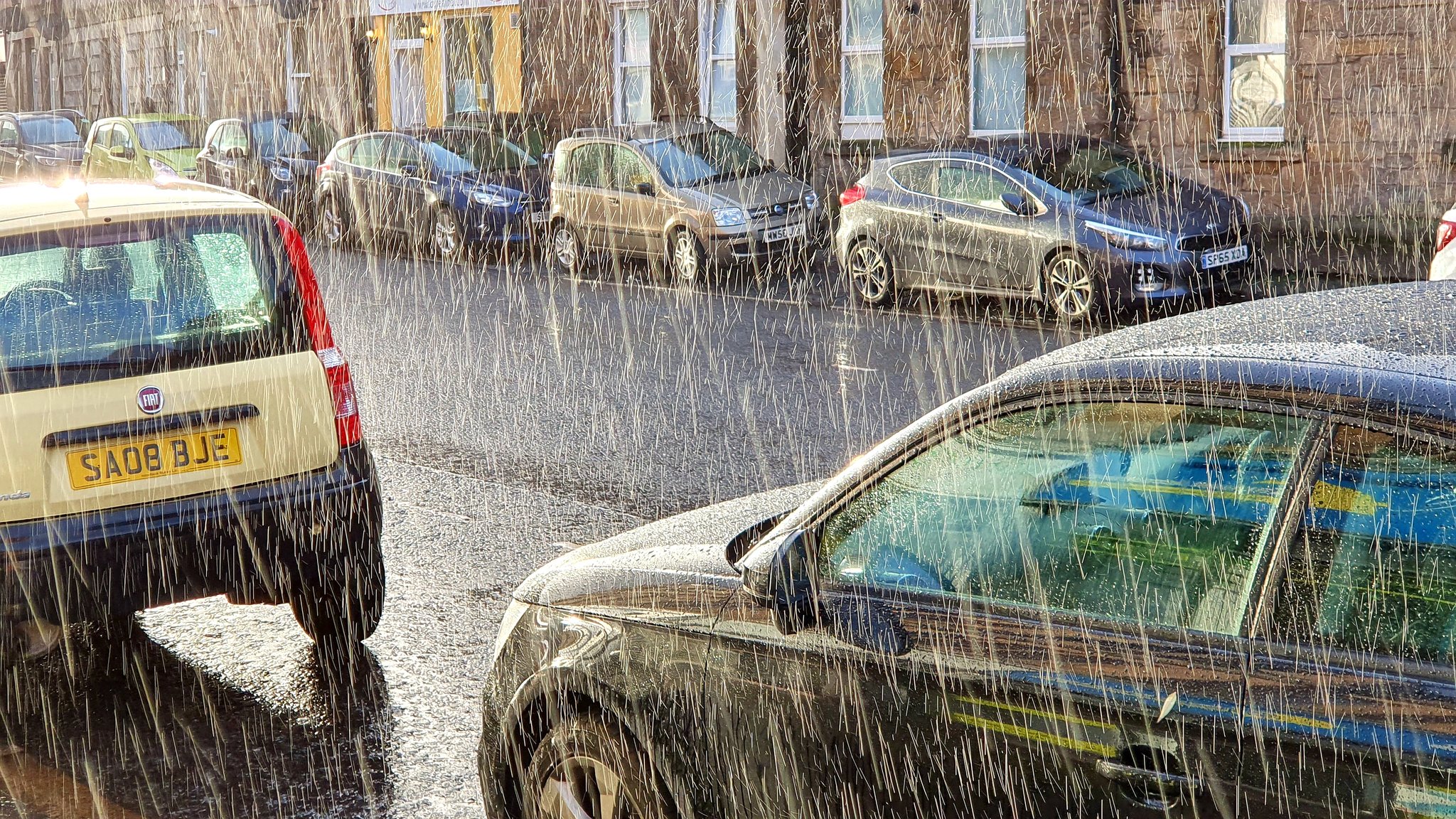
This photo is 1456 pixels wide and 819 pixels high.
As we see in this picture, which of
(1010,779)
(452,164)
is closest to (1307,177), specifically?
(452,164)

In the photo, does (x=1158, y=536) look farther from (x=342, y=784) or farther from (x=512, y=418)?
(x=512, y=418)

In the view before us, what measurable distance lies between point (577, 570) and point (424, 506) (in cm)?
416

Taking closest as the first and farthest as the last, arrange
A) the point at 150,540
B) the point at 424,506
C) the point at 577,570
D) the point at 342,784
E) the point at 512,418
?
the point at 577,570 < the point at 342,784 < the point at 150,540 < the point at 424,506 < the point at 512,418

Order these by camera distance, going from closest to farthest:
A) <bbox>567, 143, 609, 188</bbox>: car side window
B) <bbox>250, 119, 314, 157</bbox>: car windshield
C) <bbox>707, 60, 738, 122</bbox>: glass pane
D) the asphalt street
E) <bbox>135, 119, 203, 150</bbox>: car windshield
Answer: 1. the asphalt street
2. <bbox>567, 143, 609, 188</bbox>: car side window
3. <bbox>250, 119, 314, 157</bbox>: car windshield
4. <bbox>707, 60, 738, 122</bbox>: glass pane
5. <bbox>135, 119, 203, 150</bbox>: car windshield

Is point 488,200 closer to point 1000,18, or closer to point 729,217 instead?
point 729,217

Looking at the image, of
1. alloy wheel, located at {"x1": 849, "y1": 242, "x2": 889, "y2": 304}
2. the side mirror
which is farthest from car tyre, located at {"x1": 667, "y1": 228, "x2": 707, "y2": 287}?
the side mirror

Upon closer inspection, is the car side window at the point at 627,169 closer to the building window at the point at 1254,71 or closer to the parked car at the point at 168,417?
the building window at the point at 1254,71

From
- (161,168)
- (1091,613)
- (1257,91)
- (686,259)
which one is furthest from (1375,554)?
(161,168)

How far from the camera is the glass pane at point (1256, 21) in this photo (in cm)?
1773

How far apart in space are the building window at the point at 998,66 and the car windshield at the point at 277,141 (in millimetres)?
10121

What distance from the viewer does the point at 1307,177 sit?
17375 millimetres

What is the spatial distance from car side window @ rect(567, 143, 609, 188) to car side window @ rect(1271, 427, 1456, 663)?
50.4 feet

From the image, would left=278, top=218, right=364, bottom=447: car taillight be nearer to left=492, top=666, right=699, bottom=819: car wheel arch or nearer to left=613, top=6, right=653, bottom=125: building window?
left=492, top=666, right=699, bottom=819: car wheel arch

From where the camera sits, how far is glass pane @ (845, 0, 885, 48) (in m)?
22.0
